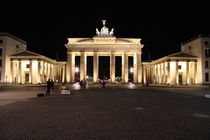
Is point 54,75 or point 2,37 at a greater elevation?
point 2,37

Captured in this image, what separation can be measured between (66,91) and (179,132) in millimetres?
21074

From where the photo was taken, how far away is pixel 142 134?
24.7 ft

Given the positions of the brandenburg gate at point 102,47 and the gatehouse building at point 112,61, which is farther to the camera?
the brandenburg gate at point 102,47

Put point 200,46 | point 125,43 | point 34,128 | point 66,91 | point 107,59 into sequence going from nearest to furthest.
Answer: point 34,128, point 66,91, point 200,46, point 125,43, point 107,59

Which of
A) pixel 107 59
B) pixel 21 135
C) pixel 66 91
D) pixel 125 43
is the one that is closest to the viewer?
pixel 21 135

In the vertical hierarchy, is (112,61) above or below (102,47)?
below

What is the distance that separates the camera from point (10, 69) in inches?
2454

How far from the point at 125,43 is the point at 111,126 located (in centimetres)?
6283

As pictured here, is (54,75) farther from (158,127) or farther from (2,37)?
(158,127)

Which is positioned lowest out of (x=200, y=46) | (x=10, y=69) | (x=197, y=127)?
(x=197, y=127)

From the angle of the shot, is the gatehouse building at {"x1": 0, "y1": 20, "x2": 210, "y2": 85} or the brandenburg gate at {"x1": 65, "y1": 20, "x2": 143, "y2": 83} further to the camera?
the brandenburg gate at {"x1": 65, "y1": 20, "x2": 143, "y2": 83}

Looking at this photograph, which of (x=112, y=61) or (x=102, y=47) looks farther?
(x=112, y=61)

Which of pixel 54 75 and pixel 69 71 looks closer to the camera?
pixel 69 71

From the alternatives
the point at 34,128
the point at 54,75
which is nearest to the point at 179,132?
the point at 34,128
